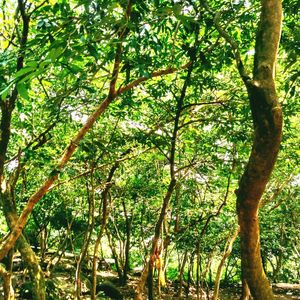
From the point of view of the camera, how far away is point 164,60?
5.05 meters

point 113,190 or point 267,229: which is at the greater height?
point 113,190

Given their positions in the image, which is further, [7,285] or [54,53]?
[7,285]

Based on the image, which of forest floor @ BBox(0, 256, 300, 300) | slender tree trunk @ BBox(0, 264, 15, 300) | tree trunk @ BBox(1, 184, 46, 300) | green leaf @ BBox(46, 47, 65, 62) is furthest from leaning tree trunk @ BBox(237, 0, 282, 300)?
forest floor @ BBox(0, 256, 300, 300)

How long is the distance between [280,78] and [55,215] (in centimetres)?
1179

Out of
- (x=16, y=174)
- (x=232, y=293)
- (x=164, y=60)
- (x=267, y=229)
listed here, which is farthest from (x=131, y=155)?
(x=232, y=293)

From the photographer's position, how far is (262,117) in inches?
79.3

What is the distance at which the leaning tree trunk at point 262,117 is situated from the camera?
201cm

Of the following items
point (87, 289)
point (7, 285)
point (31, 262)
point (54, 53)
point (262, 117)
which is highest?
point (54, 53)

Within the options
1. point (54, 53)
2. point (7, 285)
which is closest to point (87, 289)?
point (7, 285)

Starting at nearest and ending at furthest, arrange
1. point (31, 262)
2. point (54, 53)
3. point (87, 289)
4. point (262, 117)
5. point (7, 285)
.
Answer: point (54, 53) < point (262, 117) < point (31, 262) < point (7, 285) < point (87, 289)

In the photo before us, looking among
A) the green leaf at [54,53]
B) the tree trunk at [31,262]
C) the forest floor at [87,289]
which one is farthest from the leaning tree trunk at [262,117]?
the forest floor at [87,289]

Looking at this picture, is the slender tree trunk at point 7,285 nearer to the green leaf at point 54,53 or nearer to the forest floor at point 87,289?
the green leaf at point 54,53

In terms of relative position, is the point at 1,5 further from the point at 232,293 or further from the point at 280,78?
the point at 232,293

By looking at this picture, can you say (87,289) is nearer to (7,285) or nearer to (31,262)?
(7,285)
